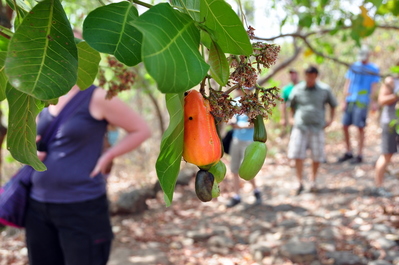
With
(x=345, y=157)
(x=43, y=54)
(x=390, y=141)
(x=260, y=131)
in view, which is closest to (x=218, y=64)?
(x=260, y=131)

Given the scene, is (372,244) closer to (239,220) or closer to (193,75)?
(239,220)

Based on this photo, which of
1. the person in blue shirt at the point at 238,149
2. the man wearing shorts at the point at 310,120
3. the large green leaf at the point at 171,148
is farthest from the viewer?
→ the man wearing shorts at the point at 310,120

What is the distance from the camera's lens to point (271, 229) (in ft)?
15.3

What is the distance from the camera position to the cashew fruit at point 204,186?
0.73 m

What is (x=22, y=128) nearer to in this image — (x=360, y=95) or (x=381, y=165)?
(x=381, y=165)

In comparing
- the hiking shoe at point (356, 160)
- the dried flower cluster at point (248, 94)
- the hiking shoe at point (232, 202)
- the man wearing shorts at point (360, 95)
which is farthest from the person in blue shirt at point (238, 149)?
the dried flower cluster at point (248, 94)

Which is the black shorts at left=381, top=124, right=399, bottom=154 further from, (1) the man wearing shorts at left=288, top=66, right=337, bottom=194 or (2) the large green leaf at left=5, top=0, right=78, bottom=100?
(2) the large green leaf at left=5, top=0, right=78, bottom=100

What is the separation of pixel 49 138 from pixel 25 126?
59.4 inches

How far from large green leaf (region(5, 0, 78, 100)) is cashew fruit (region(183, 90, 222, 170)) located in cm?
20

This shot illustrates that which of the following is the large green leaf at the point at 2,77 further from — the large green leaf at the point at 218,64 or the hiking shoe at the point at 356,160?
the hiking shoe at the point at 356,160

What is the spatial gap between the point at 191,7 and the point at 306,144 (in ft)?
17.0

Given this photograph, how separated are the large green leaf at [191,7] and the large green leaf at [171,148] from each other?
148 mm

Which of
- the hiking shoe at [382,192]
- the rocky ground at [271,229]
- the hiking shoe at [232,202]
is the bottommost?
the rocky ground at [271,229]

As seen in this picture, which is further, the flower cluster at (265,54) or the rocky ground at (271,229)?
the rocky ground at (271,229)
